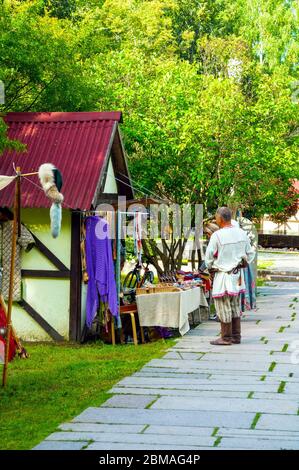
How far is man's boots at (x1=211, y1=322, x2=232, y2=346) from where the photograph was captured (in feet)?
41.2

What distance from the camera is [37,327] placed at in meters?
13.9

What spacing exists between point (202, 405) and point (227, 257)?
423 centimetres

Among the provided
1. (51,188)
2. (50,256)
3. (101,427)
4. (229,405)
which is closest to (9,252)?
(50,256)

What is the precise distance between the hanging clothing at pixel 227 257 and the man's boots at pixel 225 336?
1.48 feet

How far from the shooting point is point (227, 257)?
12523 mm

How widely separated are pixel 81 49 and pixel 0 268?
825 cm

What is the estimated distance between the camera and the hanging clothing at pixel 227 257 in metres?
12.4

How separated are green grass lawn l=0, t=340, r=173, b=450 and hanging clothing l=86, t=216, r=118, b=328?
64cm

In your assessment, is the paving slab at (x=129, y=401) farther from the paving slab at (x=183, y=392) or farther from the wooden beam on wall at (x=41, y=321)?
the wooden beam on wall at (x=41, y=321)

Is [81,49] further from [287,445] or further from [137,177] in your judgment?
[287,445]

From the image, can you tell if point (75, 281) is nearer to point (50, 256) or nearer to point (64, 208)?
point (50, 256)

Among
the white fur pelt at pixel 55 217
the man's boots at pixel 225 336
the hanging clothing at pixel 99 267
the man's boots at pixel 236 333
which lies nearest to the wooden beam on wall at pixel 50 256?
the hanging clothing at pixel 99 267

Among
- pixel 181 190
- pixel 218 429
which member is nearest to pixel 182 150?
pixel 181 190

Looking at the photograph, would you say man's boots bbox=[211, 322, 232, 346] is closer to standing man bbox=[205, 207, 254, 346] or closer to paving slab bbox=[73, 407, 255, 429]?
standing man bbox=[205, 207, 254, 346]
